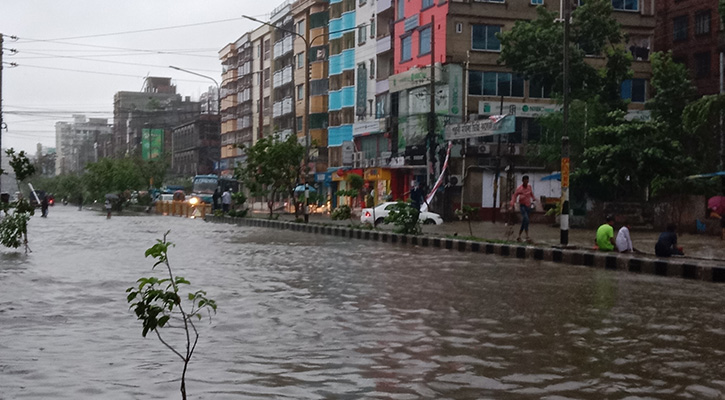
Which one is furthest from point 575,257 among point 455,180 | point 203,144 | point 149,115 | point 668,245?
point 149,115

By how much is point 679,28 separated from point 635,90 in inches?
336

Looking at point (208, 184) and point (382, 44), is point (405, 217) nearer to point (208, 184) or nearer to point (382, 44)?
point (382, 44)

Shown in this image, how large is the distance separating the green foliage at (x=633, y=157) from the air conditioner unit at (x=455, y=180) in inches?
502

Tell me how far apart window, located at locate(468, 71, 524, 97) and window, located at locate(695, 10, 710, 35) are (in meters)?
14.3

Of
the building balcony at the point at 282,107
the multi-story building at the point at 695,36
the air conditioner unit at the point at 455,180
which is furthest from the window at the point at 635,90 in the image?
the building balcony at the point at 282,107

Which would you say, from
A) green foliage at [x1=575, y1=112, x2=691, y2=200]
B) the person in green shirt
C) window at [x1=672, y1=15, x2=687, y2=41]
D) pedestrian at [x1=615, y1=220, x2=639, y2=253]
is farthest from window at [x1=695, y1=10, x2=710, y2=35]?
pedestrian at [x1=615, y1=220, x2=639, y2=253]

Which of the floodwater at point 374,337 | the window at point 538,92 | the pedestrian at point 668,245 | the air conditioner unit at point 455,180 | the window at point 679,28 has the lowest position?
the floodwater at point 374,337

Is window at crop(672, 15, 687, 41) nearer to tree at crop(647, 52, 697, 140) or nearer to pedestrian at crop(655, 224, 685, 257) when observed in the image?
tree at crop(647, 52, 697, 140)

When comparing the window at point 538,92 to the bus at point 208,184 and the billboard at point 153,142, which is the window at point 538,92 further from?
the billboard at point 153,142

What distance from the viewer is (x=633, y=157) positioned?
36.4 metres

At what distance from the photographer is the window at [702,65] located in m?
59.8

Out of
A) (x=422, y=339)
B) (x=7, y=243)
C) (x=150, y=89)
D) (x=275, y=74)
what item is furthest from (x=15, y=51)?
(x=150, y=89)

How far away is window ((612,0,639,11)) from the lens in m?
55.4

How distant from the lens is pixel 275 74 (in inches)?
3733
